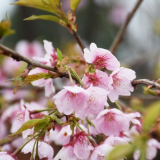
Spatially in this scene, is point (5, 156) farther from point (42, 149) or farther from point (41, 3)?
point (41, 3)

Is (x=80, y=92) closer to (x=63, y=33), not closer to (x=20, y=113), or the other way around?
(x=20, y=113)

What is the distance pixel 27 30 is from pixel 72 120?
4.80 meters

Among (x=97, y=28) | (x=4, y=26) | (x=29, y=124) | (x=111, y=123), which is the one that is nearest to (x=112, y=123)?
(x=111, y=123)

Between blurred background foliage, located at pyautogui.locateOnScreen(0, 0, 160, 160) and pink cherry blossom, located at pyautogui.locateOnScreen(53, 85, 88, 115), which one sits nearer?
pink cherry blossom, located at pyautogui.locateOnScreen(53, 85, 88, 115)

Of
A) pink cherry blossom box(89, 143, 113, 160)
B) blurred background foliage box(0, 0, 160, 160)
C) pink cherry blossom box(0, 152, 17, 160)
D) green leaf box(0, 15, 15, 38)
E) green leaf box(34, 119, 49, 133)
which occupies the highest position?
green leaf box(0, 15, 15, 38)

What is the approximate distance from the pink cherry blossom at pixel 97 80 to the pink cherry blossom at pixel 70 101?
0.15 feet

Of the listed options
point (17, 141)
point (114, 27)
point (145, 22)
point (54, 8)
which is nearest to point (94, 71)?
point (54, 8)

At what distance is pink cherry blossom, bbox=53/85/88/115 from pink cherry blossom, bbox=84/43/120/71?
102 mm

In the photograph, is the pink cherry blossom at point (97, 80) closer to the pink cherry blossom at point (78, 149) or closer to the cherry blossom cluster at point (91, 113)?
the cherry blossom cluster at point (91, 113)

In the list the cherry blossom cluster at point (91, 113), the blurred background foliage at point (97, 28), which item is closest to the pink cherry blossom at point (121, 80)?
the cherry blossom cluster at point (91, 113)

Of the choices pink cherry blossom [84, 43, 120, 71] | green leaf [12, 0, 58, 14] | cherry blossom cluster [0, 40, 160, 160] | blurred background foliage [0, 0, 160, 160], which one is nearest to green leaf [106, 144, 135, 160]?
cherry blossom cluster [0, 40, 160, 160]

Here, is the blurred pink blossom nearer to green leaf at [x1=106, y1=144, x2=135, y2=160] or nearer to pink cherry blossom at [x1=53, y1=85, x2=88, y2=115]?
pink cherry blossom at [x1=53, y1=85, x2=88, y2=115]

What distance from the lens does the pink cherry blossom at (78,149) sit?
77 cm

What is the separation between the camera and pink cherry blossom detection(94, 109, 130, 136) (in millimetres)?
839
